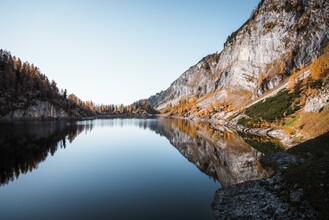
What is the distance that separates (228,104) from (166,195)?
16634 centimetres

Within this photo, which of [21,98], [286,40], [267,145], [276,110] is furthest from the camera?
[21,98]

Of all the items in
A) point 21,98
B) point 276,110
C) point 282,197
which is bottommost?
point 282,197

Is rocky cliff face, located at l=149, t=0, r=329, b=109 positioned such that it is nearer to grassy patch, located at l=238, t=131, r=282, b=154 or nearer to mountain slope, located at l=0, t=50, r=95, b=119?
grassy patch, located at l=238, t=131, r=282, b=154

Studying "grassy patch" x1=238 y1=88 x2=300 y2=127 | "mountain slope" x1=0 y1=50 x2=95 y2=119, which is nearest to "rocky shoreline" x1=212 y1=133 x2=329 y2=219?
"grassy patch" x1=238 y1=88 x2=300 y2=127

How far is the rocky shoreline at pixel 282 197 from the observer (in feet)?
62.1

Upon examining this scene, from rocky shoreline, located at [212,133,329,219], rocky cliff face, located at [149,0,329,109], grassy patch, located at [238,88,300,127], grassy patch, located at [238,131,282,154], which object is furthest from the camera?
rocky cliff face, located at [149,0,329,109]

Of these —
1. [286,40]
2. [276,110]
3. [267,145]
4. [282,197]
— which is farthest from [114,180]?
[286,40]

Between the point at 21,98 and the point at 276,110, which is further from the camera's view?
the point at 21,98

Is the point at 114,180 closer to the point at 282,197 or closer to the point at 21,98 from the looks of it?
the point at 282,197

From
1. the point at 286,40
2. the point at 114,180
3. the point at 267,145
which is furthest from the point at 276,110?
the point at 286,40

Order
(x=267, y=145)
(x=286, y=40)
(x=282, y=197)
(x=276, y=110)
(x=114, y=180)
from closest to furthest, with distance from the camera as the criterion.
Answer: (x=282, y=197)
(x=114, y=180)
(x=267, y=145)
(x=276, y=110)
(x=286, y=40)

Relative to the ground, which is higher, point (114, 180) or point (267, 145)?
point (267, 145)

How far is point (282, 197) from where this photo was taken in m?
22.3

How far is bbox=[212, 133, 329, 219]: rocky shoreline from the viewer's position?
18.9 metres
